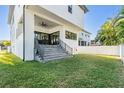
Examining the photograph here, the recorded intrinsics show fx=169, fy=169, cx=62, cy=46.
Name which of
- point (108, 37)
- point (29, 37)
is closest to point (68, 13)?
point (29, 37)

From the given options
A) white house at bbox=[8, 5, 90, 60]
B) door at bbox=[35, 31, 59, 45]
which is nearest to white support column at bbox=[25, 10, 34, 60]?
white house at bbox=[8, 5, 90, 60]

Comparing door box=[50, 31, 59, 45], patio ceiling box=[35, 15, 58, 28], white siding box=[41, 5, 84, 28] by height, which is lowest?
door box=[50, 31, 59, 45]

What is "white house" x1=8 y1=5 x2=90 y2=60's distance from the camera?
1018 cm

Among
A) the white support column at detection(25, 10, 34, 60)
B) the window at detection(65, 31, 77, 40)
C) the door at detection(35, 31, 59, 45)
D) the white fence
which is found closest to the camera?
the white support column at detection(25, 10, 34, 60)

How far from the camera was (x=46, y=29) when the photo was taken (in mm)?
16344

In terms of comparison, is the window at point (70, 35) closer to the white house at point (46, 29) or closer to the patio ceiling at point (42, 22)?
the white house at point (46, 29)

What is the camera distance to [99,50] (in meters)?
16.6

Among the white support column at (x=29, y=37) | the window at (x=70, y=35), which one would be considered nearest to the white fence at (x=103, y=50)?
the window at (x=70, y=35)

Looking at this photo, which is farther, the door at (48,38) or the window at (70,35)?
the window at (70,35)

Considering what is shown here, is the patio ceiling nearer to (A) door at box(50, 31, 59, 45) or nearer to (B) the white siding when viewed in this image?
(A) door at box(50, 31, 59, 45)

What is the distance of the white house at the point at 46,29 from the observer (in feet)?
33.4
